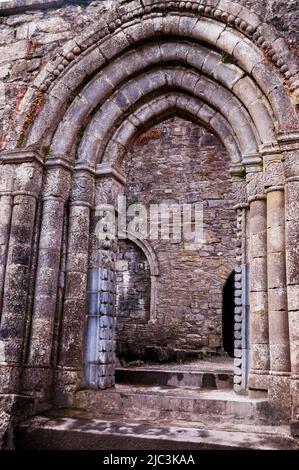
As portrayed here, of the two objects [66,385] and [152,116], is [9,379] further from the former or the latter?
[152,116]

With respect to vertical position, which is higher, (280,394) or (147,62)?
(147,62)

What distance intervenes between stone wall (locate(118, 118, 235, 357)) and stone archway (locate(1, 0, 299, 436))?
523cm

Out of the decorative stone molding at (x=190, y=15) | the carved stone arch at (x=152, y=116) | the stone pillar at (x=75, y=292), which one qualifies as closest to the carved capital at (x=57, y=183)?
the stone pillar at (x=75, y=292)

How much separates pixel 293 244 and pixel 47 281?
2350 mm

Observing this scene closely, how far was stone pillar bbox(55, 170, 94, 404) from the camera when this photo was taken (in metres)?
4.53

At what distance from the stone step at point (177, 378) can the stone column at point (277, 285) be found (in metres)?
1.65

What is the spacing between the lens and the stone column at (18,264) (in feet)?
14.3

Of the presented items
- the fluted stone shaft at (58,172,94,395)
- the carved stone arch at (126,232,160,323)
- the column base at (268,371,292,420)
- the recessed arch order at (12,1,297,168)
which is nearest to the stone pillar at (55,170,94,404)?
the fluted stone shaft at (58,172,94,395)

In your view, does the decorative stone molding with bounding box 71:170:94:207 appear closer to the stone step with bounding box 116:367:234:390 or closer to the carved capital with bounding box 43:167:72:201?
the carved capital with bounding box 43:167:72:201

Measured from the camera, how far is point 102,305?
4.78 metres

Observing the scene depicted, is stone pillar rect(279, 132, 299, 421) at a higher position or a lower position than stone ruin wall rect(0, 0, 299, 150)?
lower

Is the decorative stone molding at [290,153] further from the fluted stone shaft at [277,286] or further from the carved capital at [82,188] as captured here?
the carved capital at [82,188]

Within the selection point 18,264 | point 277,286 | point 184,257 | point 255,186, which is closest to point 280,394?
point 277,286
